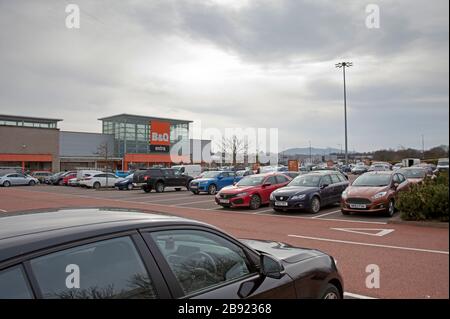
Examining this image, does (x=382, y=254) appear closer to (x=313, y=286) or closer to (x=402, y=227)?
(x=402, y=227)

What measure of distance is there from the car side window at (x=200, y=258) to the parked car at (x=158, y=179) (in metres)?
25.0

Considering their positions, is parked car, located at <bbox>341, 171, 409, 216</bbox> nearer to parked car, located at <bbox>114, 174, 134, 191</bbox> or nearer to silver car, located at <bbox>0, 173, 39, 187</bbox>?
parked car, located at <bbox>114, 174, 134, 191</bbox>

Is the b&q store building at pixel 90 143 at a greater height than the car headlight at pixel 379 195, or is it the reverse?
the b&q store building at pixel 90 143

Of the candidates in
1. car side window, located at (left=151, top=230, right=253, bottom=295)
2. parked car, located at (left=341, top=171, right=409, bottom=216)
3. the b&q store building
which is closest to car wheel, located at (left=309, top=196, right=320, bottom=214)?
parked car, located at (left=341, top=171, right=409, bottom=216)

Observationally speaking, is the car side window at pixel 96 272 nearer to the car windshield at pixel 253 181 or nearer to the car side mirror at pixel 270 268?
the car side mirror at pixel 270 268

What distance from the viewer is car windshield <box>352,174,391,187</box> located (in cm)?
1283

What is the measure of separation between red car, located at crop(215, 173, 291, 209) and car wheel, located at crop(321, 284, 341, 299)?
11.8 meters

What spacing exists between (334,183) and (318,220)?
11.8ft

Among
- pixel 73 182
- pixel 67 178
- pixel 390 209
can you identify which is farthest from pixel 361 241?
pixel 67 178

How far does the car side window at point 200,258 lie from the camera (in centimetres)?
256

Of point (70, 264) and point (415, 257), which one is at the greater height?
point (70, 264)

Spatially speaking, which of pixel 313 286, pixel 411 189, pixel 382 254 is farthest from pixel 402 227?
pixel 313 286

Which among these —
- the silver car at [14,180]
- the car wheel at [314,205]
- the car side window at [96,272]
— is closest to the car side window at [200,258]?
the car side window at [96,272]

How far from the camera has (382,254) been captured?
7273 millimetres
